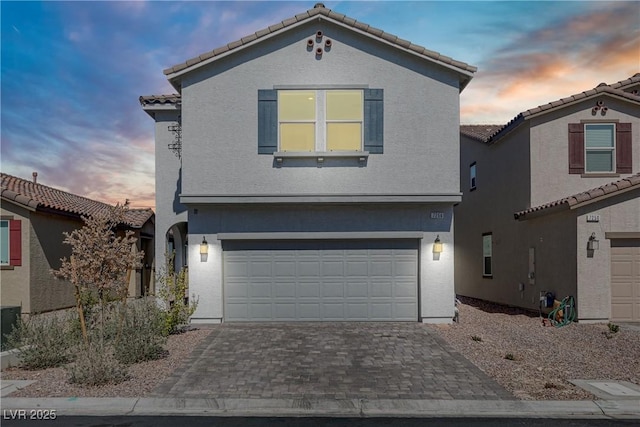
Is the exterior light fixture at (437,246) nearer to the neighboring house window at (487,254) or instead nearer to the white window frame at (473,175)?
the neighboring house window at (487,254)

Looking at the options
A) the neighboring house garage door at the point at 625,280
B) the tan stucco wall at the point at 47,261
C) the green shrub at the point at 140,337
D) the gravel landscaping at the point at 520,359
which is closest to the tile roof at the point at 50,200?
the tan stucco wall at the point at 47,261

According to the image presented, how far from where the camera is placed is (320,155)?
1166 cm

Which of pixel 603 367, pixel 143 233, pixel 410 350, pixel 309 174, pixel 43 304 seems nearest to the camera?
pixel 603 367

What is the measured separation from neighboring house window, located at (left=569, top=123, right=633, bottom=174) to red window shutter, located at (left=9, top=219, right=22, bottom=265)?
54.3 feet

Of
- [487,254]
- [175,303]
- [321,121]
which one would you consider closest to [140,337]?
[175,303]

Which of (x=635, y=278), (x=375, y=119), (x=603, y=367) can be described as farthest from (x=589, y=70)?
(x=603, y=367)

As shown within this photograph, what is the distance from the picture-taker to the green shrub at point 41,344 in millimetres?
8133

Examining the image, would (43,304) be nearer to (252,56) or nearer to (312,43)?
(252,56)

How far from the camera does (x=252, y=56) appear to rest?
12.0m

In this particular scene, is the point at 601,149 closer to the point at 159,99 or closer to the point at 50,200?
the point at 159,99

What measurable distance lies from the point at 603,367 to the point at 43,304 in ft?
49.2

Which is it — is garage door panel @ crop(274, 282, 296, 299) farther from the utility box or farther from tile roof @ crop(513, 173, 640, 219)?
tile roof @ crop(513, 173, 640, 219)

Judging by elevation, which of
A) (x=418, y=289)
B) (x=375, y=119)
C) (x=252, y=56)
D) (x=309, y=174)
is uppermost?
(x=252, y=56)

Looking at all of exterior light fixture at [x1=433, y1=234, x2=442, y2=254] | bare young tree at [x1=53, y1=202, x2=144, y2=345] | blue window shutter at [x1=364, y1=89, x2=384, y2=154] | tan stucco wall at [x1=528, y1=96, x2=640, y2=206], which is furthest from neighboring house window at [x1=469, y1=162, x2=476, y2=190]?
bare young tree at [x1=53, y1=202, x2=144, y2=345]
